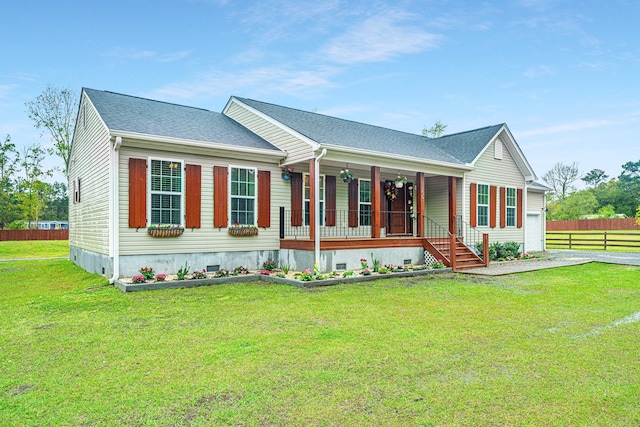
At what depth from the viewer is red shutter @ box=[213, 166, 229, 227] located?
10500 millimetres

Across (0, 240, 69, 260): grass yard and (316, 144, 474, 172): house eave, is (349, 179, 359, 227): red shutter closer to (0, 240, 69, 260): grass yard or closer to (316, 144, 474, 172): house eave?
(316, 144, 474, 172): house eave

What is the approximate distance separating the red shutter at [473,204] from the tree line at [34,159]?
74.6 feet

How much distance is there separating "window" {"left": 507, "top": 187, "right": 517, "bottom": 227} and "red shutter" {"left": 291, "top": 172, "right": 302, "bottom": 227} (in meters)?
9.37

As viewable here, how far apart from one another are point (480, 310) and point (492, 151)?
1076 cm

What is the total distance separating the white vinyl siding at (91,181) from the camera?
32.5 feet

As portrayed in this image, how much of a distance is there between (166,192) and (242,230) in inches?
86.4

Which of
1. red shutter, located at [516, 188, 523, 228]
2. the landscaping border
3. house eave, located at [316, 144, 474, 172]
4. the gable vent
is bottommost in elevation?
the landscaping border

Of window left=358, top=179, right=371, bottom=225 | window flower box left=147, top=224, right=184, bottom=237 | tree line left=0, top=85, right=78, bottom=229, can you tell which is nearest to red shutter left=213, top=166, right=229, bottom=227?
window flower box left=147, top=224, right=184, bottom=237

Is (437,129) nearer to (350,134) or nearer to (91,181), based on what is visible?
(350,134)

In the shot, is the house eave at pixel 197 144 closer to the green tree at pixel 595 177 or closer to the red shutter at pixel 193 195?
the red shutter at pixel 193 195

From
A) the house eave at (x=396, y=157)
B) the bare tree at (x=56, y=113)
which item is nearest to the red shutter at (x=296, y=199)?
the house eave at (x=396, y=157)

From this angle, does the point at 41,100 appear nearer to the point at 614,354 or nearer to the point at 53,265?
the point at 53,265

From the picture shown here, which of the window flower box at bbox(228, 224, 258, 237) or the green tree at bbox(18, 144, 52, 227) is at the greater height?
the green tree at bbox(18, 144, 52, 227)

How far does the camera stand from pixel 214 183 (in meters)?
10.5
